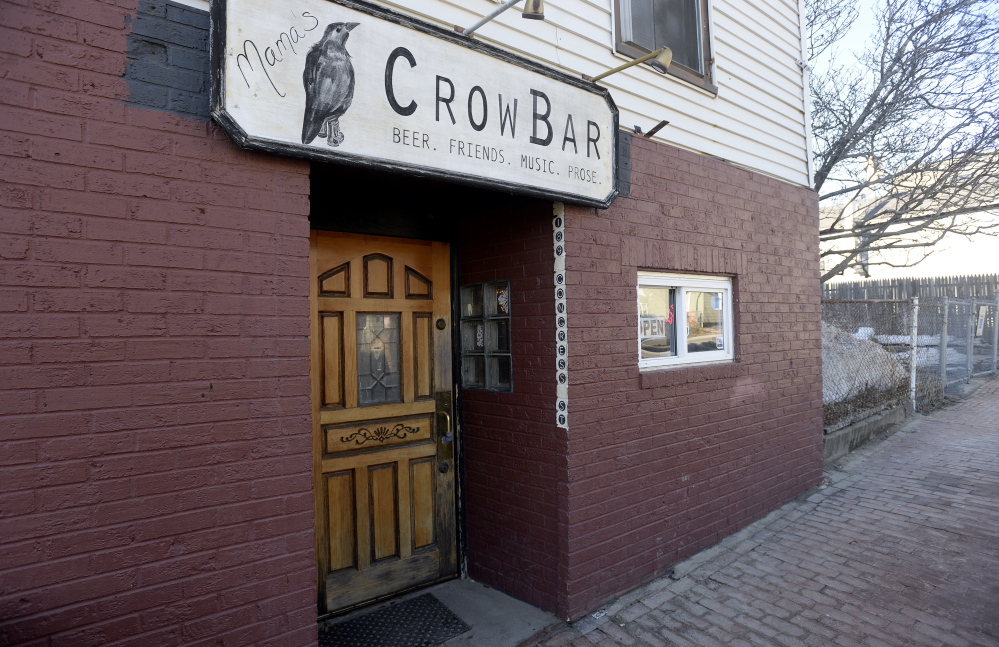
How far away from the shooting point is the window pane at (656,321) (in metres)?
4.49

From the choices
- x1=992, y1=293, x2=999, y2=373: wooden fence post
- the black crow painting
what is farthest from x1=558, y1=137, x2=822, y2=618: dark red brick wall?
x1=992, y1=293, x2=999, y2=373: wooden fence post

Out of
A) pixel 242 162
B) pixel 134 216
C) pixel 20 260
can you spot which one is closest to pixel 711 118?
pixel 242 162

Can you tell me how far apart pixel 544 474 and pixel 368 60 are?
265cm

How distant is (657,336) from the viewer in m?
4.61

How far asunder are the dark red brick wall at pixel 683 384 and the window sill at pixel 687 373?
0.05 feet

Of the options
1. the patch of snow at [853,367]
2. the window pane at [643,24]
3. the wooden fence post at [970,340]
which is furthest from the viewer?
the wooden fence post at [970,340]

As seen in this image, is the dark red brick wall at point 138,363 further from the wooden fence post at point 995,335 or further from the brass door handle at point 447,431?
the wooden fence post at point 995,335

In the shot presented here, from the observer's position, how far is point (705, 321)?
504 centimetres

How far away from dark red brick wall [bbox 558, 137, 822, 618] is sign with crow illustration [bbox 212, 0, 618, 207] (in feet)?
1.88

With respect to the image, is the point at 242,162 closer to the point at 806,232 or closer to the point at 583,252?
the point at 583,252

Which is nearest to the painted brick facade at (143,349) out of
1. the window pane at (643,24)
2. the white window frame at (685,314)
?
the white window frame at (685,314)

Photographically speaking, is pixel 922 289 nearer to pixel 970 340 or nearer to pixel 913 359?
pixel 970 340

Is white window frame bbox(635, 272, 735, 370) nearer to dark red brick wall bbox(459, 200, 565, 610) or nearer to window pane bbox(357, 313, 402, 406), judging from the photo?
dark red brick wall bbox(459, 200, 565, 610)

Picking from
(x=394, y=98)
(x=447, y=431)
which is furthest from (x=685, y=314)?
(x=394, y=98)
